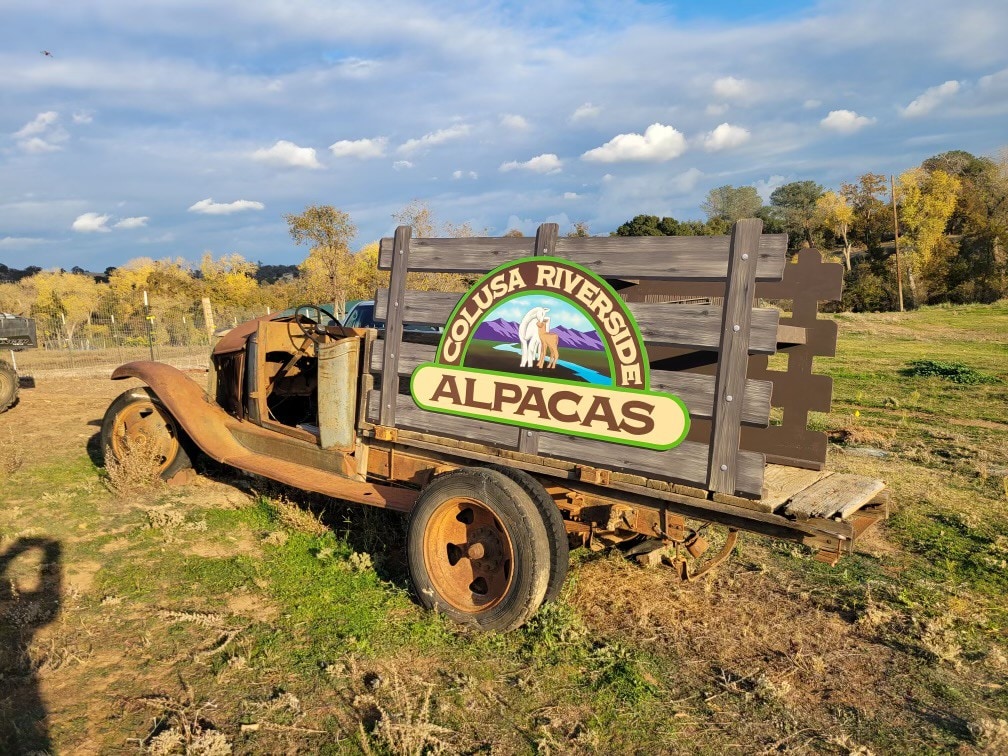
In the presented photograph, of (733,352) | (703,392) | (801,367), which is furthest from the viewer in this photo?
(801,367)

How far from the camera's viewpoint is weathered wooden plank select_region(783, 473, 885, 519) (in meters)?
2.93

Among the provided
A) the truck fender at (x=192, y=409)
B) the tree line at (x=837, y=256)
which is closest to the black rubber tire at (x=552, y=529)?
the truck fender at (x=192, y=409)

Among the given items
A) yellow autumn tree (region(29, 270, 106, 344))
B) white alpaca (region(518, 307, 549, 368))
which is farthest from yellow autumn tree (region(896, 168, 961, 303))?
yellow autumn tree (region(29, 270, 106, 344))

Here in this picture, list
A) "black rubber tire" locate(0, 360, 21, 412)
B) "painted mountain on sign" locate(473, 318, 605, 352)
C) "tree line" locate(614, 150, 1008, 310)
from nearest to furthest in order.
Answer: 1. "painted mountain on sign" locate(473, 318, 605, 352)
2. "black rubber tire" locate(0, 360, 21, 412)
3. "tree line" locate(614, 150, 1008, 310)

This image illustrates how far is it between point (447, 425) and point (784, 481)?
1927 mm

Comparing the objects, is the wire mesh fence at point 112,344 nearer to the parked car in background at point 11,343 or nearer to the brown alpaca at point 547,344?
the parked car in background at point 11,343

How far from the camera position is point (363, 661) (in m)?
3.28

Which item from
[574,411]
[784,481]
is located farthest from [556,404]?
[784,481]

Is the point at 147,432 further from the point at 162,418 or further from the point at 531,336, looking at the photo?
the point at 531,336

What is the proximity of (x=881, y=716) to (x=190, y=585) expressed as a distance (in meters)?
3.97

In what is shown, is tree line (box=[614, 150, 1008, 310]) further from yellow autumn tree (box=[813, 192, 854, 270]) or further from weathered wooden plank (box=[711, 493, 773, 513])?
weathered wooden plank (box=[711, 493, 773, 513])

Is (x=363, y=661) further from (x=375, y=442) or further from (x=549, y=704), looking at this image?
(x=375, y=442)

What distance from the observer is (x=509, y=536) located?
3.34 metres

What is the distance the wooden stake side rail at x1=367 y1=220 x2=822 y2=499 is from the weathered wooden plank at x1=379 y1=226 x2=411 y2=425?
1.19 ft
